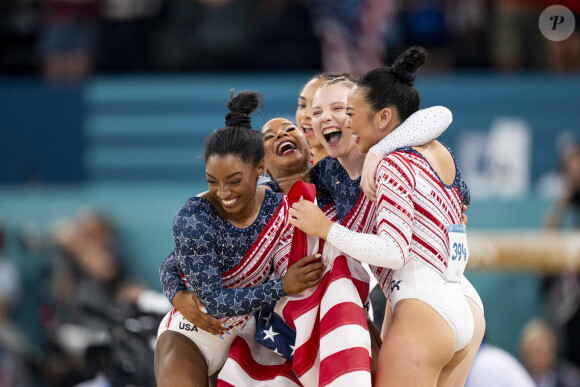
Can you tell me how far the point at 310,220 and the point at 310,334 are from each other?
390mm

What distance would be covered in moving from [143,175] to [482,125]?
9.12 ft

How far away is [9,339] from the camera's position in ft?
22.9

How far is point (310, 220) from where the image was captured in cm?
293

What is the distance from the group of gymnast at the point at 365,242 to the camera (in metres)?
2.82

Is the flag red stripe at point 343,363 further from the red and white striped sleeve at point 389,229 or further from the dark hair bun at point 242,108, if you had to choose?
the dark hair bun at point 242,108

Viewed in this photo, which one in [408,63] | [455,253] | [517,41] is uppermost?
[517,41]

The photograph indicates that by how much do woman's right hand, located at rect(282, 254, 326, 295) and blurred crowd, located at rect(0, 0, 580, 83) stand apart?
4.53 meters

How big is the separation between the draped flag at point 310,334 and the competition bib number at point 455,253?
307 mm

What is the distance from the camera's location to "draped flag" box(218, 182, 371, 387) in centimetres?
287

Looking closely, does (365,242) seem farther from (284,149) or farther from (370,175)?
(284,149)

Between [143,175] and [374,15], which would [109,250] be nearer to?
[143,175]

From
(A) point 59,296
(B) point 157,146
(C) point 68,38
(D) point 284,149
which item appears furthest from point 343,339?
(C) point 68,38

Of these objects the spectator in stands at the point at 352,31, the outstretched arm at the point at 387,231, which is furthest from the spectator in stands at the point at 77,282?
the outstretched arm at the point at 387,231

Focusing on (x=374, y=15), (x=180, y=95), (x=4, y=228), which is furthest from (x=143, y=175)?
(x=374, y=15)
